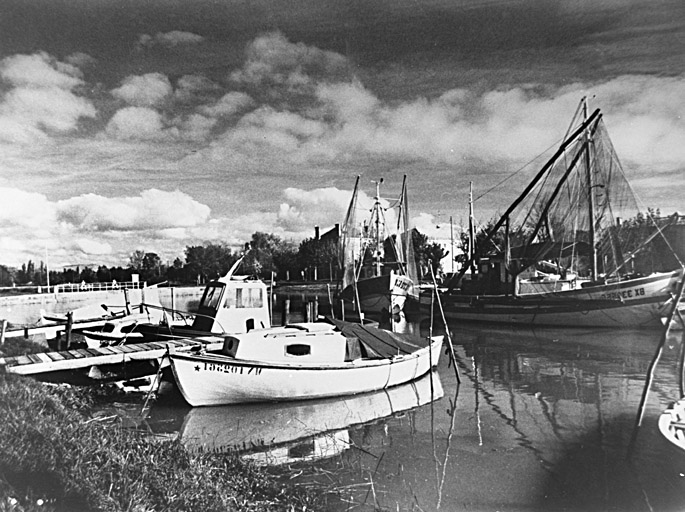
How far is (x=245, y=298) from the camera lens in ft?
26.1

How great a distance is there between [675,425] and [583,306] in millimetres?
9558

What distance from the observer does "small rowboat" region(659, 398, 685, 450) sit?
3108 mm

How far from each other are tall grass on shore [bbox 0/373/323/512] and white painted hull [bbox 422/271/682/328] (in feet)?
11.8

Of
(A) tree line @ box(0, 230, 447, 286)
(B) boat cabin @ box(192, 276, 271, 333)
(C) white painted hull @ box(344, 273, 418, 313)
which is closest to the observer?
(A) tree line @ box(0, 230, 447, 286)

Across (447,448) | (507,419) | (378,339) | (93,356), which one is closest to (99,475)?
(447,448)

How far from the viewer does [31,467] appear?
2.79m

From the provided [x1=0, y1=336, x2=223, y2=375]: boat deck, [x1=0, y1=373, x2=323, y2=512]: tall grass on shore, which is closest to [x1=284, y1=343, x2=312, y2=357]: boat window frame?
[x1=0, y1=336, x2=223, y2=375]: boat deck

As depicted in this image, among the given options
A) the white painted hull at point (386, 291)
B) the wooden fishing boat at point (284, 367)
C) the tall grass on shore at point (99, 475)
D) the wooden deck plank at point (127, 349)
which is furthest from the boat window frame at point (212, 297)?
the white painted hull at point (386, 291)

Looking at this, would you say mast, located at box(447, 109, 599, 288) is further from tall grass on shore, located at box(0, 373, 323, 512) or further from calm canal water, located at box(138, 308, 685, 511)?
tall grass on shore, located at box(0, 373, 323, 512)

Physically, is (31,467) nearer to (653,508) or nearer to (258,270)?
(653,508)

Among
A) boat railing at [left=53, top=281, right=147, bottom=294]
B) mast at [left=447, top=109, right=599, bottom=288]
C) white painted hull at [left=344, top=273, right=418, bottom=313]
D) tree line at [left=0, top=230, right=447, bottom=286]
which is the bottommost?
white painted hull at [left=344, top=273, right=418, bottom=313]

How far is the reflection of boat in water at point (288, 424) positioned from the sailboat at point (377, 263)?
2.73 metres

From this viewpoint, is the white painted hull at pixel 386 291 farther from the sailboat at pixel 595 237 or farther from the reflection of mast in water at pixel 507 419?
the reflection of mast in water at pixel 507 419

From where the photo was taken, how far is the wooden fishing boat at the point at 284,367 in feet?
20.5
